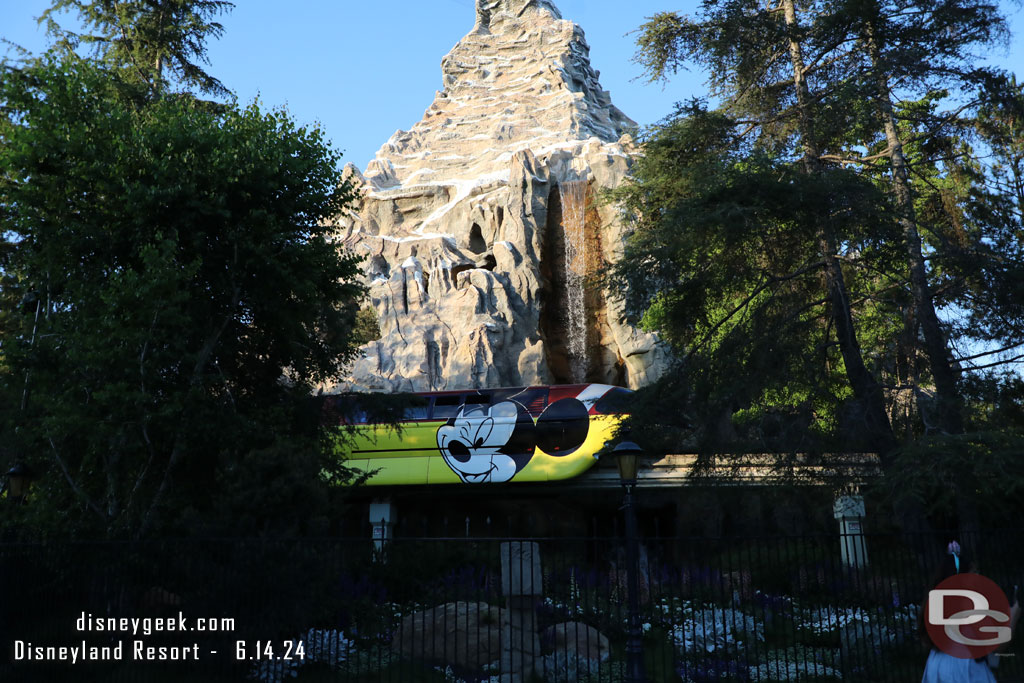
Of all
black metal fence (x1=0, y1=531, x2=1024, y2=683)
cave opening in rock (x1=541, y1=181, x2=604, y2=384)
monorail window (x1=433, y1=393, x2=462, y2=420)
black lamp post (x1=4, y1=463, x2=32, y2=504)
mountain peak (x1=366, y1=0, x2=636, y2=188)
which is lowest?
black metal fence (x1=0, y1=531, x2=1024, y2=683)

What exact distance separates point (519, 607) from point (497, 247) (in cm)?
2850

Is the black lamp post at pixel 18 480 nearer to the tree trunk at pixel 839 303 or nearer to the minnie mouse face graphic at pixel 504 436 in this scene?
the minnie mouse face graphic at pixel 504 436

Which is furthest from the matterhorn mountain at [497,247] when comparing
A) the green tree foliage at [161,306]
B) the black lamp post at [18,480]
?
the black lamp post at [18,480]

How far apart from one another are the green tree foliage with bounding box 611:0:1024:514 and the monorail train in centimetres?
582

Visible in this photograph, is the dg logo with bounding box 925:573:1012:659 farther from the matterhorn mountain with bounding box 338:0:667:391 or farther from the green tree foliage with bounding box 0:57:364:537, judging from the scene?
the matterhorn mountain with bounding box 338:0:667:391

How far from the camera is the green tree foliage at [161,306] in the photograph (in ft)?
42.8

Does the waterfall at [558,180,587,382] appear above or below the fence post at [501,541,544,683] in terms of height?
above

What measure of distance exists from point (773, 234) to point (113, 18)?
17.1 m

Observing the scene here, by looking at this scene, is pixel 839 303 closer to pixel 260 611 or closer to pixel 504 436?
pixel 504 436

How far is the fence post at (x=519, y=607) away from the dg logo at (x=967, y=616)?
14.4ft

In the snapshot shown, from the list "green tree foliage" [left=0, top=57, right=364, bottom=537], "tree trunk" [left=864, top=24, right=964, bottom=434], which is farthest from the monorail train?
"tree trunk" [left=864, top=24, right=964, bottom=434]

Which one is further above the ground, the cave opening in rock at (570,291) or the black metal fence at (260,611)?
the cave opening in rock at (570,291)

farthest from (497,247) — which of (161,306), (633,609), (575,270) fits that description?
(633,609)

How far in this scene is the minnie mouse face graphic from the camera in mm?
23297
